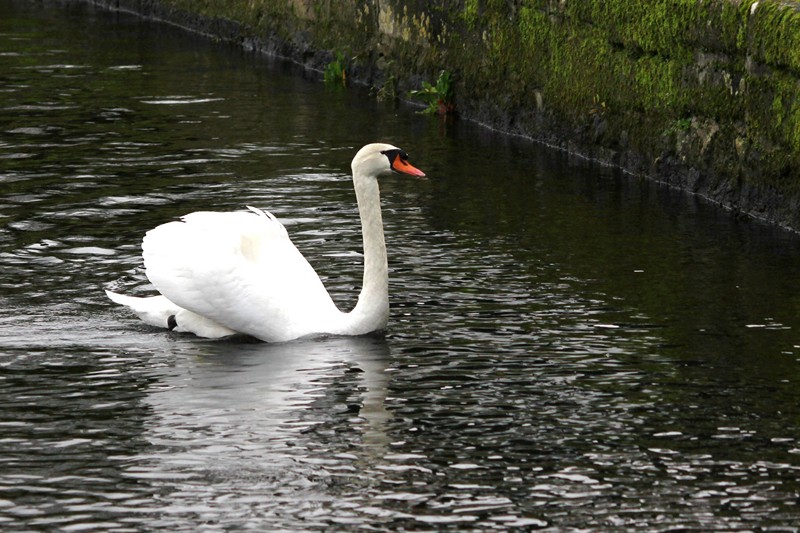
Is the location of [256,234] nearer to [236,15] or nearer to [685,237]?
[685,237]

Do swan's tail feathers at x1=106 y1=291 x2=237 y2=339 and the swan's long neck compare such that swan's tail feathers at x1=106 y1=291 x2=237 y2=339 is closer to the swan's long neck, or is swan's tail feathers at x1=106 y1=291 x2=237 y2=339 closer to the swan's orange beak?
the swan's long neck

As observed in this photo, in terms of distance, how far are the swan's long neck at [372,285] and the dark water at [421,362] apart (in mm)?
179

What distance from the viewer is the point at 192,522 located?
714cm

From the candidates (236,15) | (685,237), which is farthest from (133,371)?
(236,15)

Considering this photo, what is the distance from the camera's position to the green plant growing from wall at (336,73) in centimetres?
2142

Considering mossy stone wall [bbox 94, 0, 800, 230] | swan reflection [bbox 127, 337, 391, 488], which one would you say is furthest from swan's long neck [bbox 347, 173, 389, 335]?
mossy stone wall [bbox 94, 0, 800, 230]

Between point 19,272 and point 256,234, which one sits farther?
point 19,272

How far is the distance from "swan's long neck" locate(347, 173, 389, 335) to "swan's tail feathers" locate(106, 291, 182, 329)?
1191mm

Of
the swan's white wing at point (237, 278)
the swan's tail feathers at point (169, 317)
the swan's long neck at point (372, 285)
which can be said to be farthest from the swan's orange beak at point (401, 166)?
the swan's tail feathers at point (169, 317)

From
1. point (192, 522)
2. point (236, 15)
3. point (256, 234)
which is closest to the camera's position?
point (192, 522)

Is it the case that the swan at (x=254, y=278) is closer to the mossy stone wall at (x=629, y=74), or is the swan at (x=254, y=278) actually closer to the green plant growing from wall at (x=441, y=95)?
the mossy stone wall at (x=629, y=74)

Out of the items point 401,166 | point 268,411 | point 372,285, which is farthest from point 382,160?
point 268,411

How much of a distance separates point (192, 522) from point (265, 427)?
1405mm

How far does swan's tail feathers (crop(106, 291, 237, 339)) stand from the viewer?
10516 millimetres
